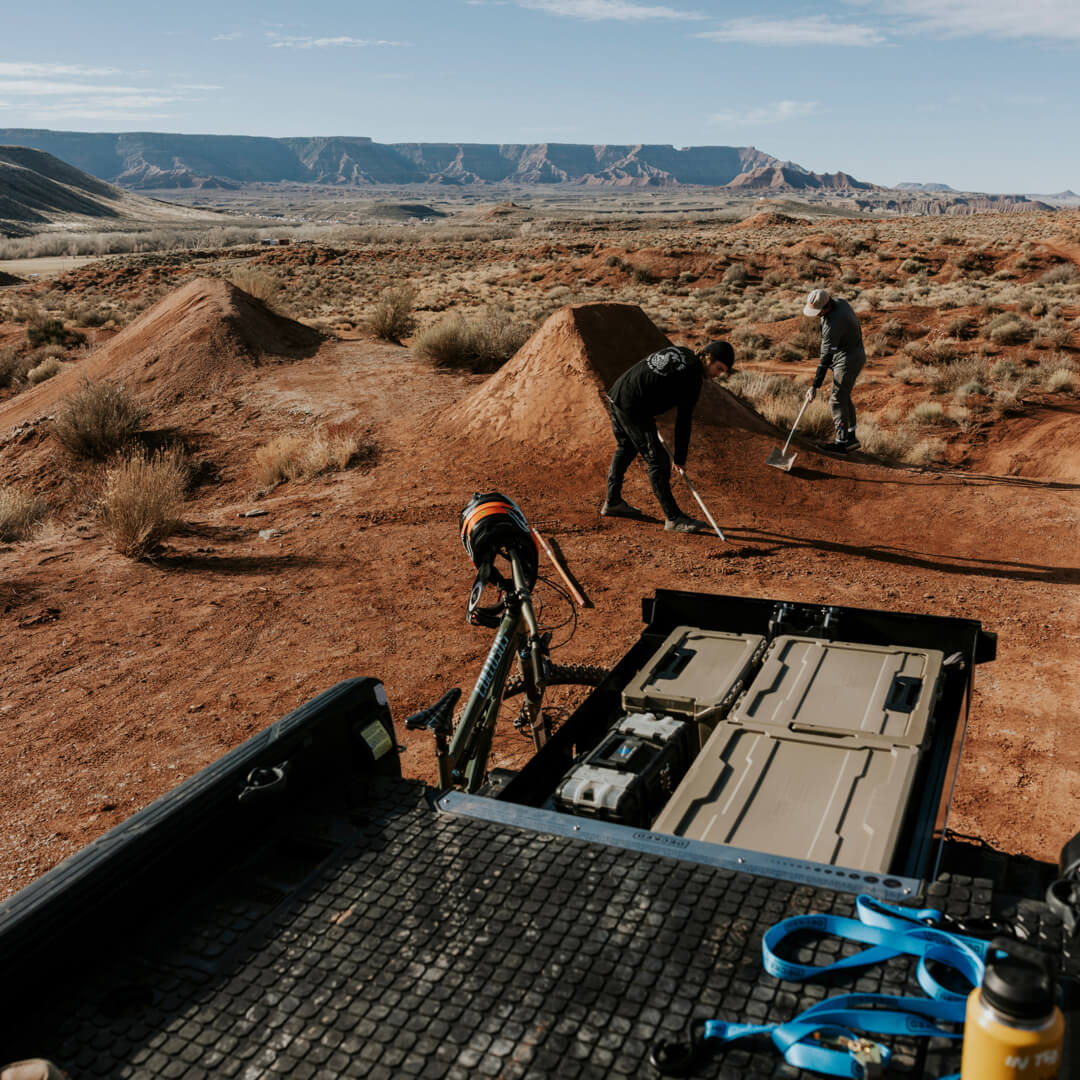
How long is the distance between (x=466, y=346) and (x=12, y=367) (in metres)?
→ 11.5

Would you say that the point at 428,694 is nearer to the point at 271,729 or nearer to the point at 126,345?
the point at 271,729

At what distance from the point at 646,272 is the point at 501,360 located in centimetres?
2021

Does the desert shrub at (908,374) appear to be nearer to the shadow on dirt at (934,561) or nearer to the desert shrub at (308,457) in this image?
the shadow on dirt at (934,561)

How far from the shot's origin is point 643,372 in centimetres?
798

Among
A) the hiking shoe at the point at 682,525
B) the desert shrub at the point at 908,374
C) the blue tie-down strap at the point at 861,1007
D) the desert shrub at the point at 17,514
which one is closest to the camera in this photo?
the blue tie-down strap at the point at 861,1007

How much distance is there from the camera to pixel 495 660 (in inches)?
128

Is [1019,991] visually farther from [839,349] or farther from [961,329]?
[961,329]

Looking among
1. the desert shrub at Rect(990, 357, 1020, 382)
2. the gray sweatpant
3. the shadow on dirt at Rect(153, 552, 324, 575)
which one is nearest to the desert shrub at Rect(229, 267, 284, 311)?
the shadow on dirt at Rect(153, 552, 324, 575)

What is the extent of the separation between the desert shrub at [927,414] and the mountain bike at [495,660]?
41.0ft

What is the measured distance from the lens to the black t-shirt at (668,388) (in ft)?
25.5

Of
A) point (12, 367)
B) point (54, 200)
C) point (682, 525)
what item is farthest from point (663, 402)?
point (54, 200)

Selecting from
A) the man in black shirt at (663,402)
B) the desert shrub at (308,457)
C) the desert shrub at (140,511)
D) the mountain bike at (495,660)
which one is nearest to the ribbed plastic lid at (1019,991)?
the mountain bike at (495,660)

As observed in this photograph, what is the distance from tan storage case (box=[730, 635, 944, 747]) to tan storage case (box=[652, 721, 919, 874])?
9 centimetres

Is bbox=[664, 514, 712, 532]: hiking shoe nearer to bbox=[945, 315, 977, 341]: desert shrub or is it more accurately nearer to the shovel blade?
the shovel blade
